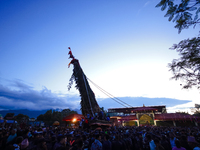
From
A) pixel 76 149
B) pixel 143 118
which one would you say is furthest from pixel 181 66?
pixel 143 118

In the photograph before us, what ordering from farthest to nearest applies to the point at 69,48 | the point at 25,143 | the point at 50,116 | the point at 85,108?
the point at 50,116, the point at 69,48, the point at 85,108, the point at 25,143

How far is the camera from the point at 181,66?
774cm

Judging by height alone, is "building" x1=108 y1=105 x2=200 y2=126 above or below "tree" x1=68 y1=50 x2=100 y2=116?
below

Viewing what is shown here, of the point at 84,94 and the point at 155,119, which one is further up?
the point at 84,94

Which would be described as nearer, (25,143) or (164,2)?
(164,2)

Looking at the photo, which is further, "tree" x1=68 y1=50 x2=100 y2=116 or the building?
the building

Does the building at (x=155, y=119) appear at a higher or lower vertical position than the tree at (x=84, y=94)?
lower

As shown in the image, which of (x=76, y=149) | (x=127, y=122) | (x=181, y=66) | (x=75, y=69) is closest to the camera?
(x=76, y=149)

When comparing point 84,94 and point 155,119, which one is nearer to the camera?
point 84,94

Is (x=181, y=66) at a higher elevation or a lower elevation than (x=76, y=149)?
higher

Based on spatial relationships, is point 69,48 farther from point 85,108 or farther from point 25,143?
point 25,143

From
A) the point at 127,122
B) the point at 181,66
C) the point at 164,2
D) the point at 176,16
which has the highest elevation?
the point at 164,2

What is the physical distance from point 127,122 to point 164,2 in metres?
31.7

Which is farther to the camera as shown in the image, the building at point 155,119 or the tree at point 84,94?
the building at point 155,119
